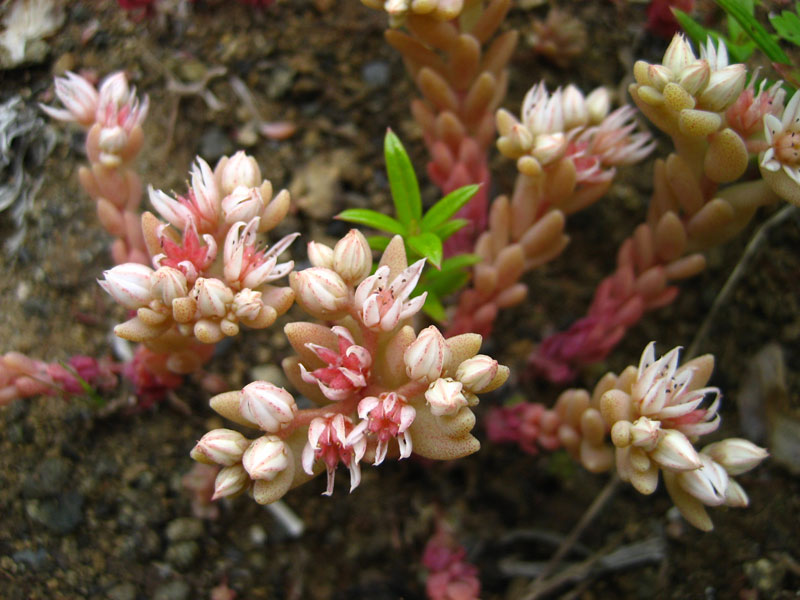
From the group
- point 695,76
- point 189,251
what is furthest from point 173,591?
point 695,76

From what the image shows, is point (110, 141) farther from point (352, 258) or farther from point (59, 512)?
point (59, 512)

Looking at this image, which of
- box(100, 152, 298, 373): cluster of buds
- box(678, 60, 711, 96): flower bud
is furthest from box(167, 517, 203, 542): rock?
box(678, 60, 711, 96): flower bud

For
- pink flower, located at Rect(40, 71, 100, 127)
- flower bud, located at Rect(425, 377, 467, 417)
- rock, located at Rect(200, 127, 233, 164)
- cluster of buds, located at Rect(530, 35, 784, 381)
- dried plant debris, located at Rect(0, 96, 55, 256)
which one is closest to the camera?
flower bud, located at Rect(425, 377, 467, 417)

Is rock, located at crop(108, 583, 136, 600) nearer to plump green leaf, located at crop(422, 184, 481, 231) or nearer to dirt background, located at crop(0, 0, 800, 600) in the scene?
dirt background, located at crop(0, 0, 800, 600)

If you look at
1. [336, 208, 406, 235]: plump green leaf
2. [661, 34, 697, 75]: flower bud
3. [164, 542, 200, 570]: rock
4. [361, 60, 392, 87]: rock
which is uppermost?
[661, 34, 697, 75]: flower bud

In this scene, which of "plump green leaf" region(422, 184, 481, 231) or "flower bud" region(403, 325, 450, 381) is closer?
"flower bud" region(403, 325, 450, 381)

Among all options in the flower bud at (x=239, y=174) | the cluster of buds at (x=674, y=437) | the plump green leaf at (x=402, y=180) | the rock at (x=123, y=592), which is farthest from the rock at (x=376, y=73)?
the rock at (x=123, y=592)
